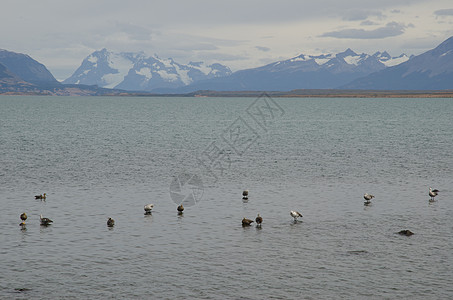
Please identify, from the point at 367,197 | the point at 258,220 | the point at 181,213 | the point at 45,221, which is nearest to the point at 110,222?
the point at 45,221

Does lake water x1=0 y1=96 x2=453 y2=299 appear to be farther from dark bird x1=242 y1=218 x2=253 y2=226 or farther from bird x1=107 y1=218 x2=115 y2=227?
bird x1=107 y1=218 x2=115 y2=227

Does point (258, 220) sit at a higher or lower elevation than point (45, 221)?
higher

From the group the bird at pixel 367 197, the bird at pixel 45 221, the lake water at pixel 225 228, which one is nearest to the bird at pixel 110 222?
the lake water at pixel 225 228

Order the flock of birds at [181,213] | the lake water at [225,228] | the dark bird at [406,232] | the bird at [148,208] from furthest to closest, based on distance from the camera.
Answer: the bird at [148,208] < the flock of birds at [181,213] < the dark bird at [406,232] < the lake water at [225,228]

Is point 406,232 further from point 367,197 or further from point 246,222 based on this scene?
point 246,222

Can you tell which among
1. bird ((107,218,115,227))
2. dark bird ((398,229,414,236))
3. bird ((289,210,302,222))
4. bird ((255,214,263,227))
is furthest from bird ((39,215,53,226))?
dark bird ((398,229,414,236))

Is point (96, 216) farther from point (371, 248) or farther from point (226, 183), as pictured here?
point (371, 248)

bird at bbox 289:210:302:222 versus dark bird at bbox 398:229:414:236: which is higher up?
bird at bbox 289:210:302:222

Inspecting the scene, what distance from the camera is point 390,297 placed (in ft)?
94.0

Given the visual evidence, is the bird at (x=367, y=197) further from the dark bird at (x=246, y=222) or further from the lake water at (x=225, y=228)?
the dark bird at (x=246, y=222)

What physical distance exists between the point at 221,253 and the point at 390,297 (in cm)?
1207

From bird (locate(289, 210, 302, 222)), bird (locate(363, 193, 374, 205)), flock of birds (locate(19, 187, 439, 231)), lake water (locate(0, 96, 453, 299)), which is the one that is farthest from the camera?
bird (locate(363, 193, 374, 205))

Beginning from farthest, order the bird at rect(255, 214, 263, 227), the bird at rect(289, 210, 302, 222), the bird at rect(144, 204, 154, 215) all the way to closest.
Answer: the bird at rect(144, 204, 154, 215)
the bird at rect(289, 210, 302, 222)
the bird at rect(255, 214, 263, 227)

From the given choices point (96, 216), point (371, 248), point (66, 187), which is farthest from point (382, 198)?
point (66, 187)
